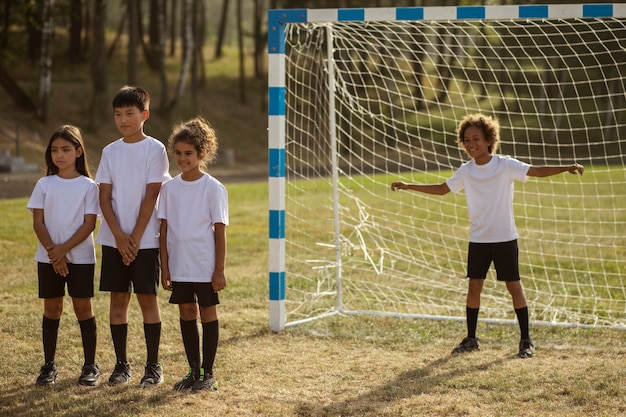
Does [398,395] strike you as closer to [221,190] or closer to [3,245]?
[221,190]

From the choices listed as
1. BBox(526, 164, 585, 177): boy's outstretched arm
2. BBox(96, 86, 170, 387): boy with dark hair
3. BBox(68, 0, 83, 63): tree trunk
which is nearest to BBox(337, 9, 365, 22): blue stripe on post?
BBox(526, 164, 585, 177): boy's outstretched arm

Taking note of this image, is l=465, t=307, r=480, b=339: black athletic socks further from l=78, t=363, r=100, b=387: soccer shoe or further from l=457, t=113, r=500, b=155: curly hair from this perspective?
l=78, t=363, r=100, b=387: soccer shoe

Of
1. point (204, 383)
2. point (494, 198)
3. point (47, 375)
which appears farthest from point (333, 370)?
point (47, 375)

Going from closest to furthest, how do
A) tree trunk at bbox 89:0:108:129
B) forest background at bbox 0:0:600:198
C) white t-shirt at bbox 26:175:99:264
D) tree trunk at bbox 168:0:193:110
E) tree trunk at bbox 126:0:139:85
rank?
1. white t-shirt at bbox 26:175:99:264
2. forest background at bbox 0:0:600:198
3. tree trunk at bbox 89:0:108:129
4. tree trunk at bbox 126:0:139:85
5. tree trunk at bbox 168:0:193:110

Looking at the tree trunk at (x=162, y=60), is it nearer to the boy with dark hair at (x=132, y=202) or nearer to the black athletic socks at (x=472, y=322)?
the black athletic socks at (x=472, y=322)

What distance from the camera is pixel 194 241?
480cm

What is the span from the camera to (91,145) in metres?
25.3

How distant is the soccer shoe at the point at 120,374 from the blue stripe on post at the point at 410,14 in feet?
10.6

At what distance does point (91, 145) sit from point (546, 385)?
2209cm

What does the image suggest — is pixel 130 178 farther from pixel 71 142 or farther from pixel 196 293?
pixel 196 293

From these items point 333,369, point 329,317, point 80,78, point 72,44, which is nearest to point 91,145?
point 80,78

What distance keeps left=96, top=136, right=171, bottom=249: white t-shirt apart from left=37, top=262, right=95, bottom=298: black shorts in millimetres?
219

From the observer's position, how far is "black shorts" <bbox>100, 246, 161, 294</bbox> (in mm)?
4852

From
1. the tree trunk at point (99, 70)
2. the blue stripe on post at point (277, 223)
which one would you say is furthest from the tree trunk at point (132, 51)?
the blue stripe on post at point (277, 223)
